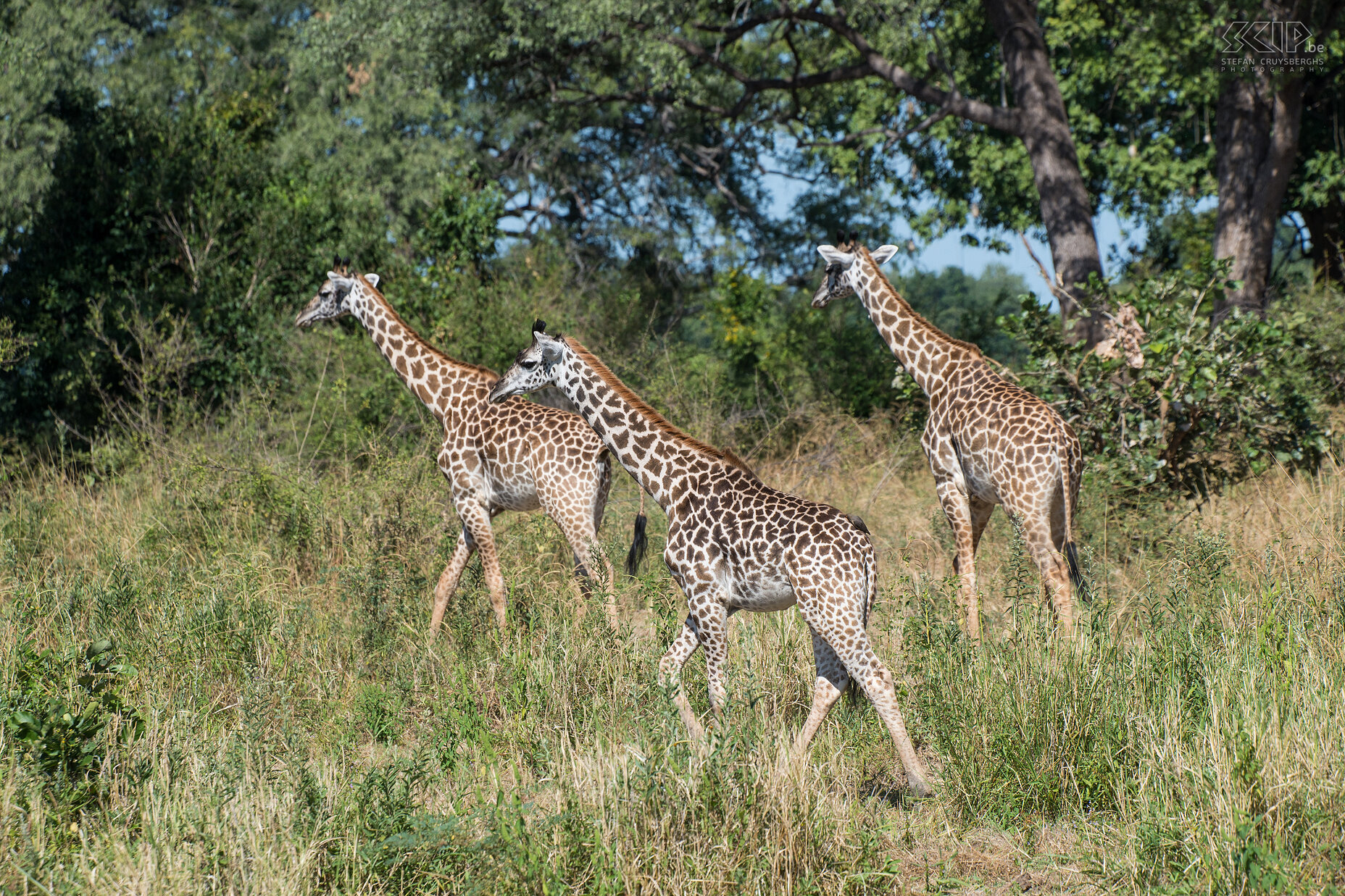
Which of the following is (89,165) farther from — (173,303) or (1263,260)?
(1263,260)

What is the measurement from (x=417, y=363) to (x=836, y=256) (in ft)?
10.5

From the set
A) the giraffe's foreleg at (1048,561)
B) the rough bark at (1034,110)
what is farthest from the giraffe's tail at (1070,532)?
the rough bark at (1034,110)

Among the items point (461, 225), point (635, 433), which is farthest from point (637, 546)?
point (461, 225)

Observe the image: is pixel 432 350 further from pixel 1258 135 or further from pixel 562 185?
pixel 562 185

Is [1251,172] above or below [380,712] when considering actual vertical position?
above

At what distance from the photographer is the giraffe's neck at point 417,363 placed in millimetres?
8289

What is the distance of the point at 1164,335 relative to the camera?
941 cm

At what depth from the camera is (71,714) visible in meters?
5.13

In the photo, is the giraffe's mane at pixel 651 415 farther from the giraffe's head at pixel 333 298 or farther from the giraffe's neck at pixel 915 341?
the giraffe's head at pixel 333 298

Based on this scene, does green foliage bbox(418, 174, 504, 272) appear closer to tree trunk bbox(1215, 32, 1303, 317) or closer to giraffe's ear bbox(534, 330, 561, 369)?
giraffe's ear bbox(534, 330, 561, 369)

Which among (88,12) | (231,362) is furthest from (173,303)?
(88,12)

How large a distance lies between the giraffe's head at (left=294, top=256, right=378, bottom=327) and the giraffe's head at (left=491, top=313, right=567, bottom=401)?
272cm

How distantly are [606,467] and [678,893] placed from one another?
3.76m

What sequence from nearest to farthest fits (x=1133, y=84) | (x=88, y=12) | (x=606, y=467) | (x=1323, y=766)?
(x=1323, y=766) < (x=606, y=467) < (x=88, y=12) < (x=1133, y=84)
